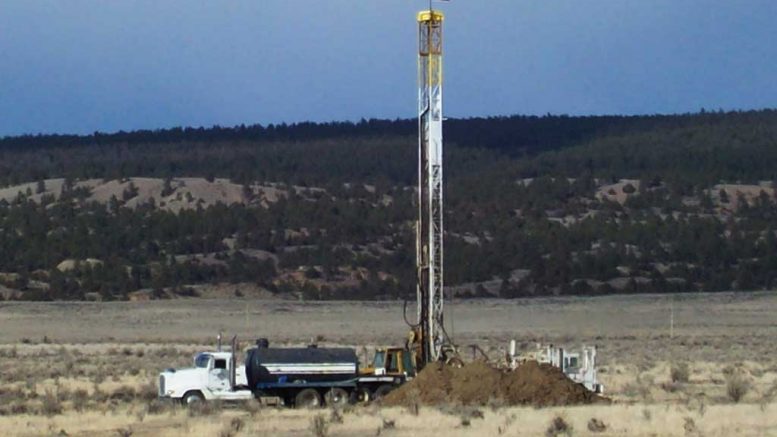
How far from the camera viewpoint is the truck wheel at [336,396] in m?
33.5

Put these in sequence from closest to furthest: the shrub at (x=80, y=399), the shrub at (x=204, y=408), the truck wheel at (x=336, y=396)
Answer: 1. the shrub at (x=204, y=408)
2. the shrub at (x=80, y=399)
3. the truck wheel at (x=336, y=396)

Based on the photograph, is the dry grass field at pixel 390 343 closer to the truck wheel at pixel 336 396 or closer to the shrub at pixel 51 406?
the shrub at pixel 51 406

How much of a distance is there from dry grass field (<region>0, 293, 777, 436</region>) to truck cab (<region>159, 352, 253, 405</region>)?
571 millimetres

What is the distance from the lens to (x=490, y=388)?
107ft

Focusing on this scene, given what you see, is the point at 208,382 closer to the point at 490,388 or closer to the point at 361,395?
the point at 361,395

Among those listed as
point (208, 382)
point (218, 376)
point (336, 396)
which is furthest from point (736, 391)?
point (208, 382)

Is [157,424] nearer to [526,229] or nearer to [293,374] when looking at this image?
[293,374]

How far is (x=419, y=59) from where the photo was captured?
121 ft

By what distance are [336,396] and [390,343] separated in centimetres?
2961

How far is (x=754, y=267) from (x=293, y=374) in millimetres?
76353

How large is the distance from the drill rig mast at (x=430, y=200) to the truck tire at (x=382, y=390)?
161 centimetres

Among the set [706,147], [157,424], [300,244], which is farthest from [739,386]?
[706,147]

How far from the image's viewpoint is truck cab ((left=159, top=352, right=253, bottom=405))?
1342 inches

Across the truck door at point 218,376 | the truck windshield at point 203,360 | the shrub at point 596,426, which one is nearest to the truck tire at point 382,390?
the truck door at point 218,376
